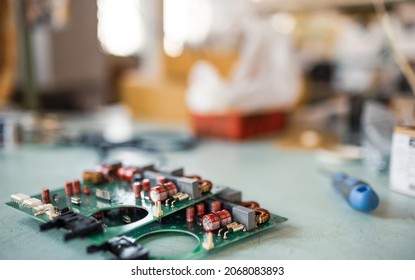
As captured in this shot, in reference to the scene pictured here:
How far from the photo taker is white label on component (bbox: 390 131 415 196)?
67cm

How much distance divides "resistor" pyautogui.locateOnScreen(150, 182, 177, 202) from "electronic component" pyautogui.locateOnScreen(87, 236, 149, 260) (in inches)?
3.3

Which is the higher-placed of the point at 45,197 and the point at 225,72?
the point at 225,72

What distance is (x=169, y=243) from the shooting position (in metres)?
0.52

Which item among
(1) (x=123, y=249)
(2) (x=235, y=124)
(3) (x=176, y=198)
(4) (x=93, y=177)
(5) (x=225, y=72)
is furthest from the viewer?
(5) (x=225, y=72)

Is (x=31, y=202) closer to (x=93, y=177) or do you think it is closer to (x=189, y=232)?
(x=93, y=177)

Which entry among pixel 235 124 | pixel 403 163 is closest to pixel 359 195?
pixel 403 163

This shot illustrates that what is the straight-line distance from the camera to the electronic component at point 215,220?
518mm

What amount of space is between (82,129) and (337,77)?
4.53 feet

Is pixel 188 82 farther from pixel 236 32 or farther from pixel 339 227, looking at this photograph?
pixel 339 227

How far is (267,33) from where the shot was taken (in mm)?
1291

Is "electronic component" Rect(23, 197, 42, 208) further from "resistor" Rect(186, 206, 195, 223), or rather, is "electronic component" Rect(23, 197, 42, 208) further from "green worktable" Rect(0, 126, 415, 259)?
"resistor" Rect(186, 206, 195, 223)

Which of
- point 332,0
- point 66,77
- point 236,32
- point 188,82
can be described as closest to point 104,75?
point 66,77

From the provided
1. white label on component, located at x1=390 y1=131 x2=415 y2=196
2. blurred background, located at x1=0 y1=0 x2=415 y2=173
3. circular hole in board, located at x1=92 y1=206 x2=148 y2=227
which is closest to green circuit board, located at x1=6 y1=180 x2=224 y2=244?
circular hole in board, located at x1=92 y1=206 x2=148 y2=227

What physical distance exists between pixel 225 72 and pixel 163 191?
111 centimetres
